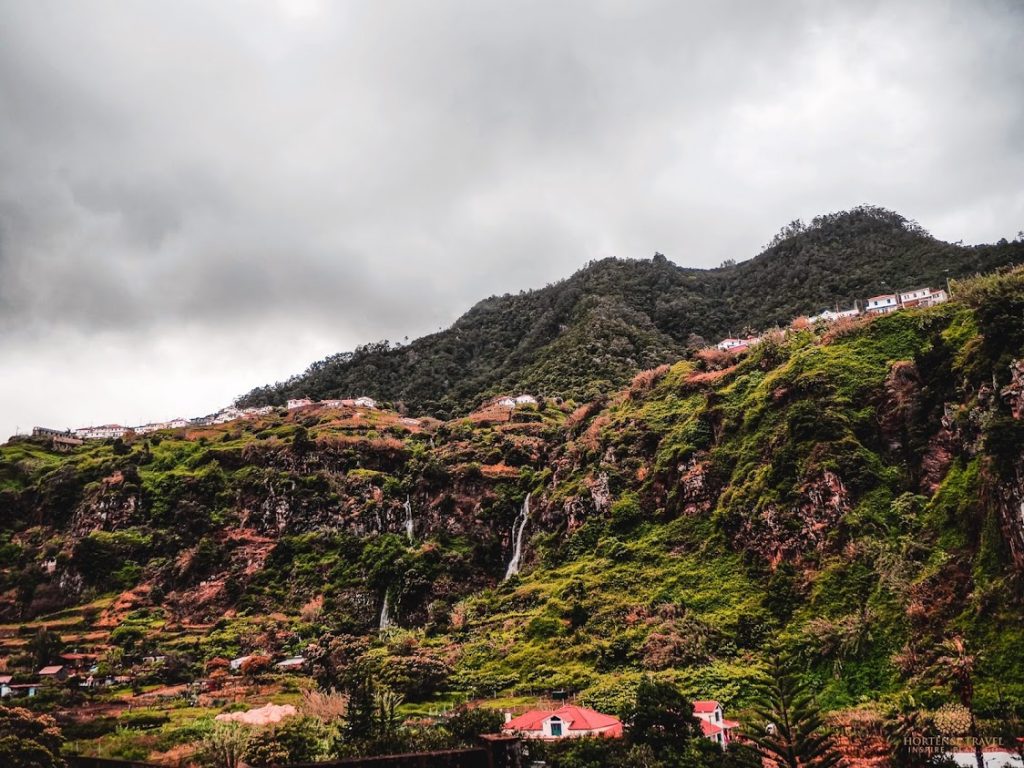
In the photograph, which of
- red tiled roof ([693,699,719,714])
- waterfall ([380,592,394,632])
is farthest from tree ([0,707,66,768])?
waterfall ([380,592,394,632])

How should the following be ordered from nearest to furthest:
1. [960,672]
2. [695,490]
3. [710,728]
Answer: [960,672]
[710,728]
[695,490]

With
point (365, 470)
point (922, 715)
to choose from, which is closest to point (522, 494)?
point (365, 470)

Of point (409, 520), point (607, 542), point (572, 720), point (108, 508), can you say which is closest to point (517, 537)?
point (409, 520)

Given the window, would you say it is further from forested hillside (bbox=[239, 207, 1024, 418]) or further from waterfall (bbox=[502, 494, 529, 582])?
forested hillside (bbox=[239, 207, 1024, 418])

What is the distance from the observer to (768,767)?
2347cm

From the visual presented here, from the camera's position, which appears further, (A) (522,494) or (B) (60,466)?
(B) (60,466)

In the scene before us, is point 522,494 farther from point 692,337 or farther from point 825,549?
point 692,337

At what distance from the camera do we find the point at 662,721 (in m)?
23.7

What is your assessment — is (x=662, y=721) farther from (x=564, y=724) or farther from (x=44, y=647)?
(x=44, y=647)

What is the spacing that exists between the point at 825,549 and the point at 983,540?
8.42m

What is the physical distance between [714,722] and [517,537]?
3351cm

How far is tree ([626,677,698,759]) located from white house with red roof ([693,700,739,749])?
5.35ft

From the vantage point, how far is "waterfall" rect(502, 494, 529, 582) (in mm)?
56787

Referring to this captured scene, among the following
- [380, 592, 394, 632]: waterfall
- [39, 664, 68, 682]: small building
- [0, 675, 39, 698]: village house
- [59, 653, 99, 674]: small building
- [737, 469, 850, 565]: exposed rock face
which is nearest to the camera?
[737, 469, 850, 565]: exposed rock face
